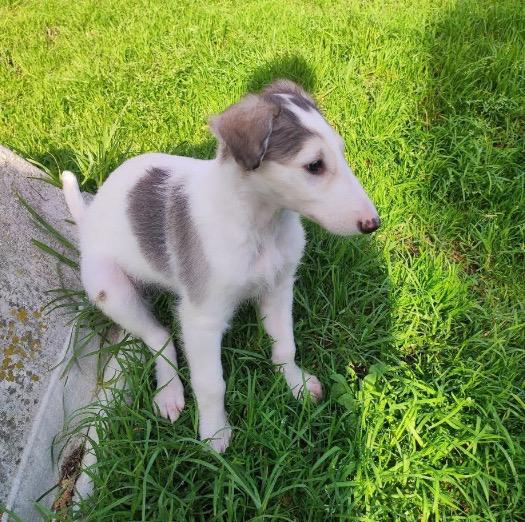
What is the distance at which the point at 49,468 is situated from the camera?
8.23 feet

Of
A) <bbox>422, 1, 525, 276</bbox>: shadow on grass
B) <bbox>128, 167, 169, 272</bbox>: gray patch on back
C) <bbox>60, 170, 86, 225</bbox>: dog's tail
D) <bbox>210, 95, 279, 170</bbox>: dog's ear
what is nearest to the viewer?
<bbox>210, 95, 279, 170</bbox>: dog's ear

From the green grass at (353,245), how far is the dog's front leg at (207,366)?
87mm

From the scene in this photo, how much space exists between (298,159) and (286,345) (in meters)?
1.09

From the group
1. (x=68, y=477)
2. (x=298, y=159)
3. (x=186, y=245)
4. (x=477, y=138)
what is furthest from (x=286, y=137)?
(x=477, y=138)

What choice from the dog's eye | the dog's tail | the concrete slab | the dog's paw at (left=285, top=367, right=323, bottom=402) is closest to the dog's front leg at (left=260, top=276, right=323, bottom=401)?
the dog's paw at (left=285, top=367, right=323, bottom=402)

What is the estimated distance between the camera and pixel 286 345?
2.68 m

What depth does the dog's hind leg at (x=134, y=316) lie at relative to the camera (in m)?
2.67

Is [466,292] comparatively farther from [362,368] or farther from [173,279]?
[173,279]

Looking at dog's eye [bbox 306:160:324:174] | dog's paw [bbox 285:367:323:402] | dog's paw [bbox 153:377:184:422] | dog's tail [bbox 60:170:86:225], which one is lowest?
dog's paw [bbox 153:377:184:422]

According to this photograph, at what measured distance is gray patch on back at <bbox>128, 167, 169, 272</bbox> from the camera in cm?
258

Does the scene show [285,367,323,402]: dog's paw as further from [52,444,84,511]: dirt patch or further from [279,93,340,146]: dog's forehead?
[279,93,340,146]: dog's forehead

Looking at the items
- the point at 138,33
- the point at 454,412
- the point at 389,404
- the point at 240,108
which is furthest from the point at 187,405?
the point at 138,33

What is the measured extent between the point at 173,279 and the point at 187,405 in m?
0.65

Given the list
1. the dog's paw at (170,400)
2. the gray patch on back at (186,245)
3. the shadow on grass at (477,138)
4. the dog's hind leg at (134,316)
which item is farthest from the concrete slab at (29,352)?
the shadow on grass at (477,138)
